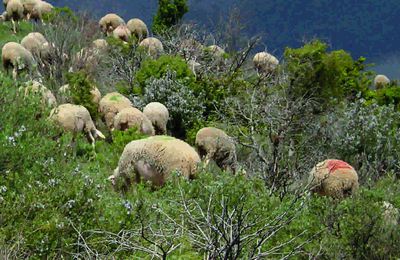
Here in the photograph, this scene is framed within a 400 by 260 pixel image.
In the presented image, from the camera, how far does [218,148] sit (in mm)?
20438

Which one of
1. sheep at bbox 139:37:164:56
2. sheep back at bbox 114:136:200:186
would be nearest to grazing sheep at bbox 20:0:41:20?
sheep at bbox 139:37:164:56

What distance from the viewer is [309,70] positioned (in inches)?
1126

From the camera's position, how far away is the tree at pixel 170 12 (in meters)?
46.1

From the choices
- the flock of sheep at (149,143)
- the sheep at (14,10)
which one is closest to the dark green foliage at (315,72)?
the flock of sheep at (149,143)

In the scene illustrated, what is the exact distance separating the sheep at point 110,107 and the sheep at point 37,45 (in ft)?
16.1

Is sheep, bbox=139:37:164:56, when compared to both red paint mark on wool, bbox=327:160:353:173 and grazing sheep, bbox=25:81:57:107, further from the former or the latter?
red paint mark on wool, bbox=327:160:353:173

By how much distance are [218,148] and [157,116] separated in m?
3.53

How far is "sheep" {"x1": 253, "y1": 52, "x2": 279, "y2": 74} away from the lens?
39.2 meters

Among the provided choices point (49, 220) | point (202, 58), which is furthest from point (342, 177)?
point (202, 58)

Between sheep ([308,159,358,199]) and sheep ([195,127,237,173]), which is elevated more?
sheep ([308,159,358,199])

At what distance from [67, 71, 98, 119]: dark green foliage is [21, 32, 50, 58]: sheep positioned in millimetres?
4585

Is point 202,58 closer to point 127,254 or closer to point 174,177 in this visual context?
point 174,177

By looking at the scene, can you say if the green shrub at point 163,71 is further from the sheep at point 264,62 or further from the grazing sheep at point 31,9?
the grazing sheep at point 31,9

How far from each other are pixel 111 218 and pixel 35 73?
15.2 meters
